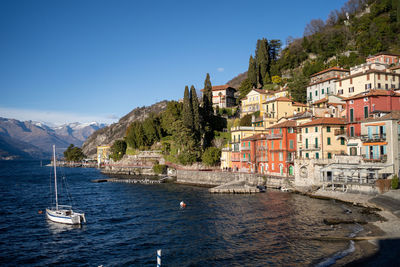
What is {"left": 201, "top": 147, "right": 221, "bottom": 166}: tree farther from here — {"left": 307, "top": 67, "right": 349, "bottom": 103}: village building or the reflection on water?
the reflection on water

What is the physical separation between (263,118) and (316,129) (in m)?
24.4

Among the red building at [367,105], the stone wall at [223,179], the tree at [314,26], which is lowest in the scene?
the stone wall at [223,179]

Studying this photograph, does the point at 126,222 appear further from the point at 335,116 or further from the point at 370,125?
the point at 335,116

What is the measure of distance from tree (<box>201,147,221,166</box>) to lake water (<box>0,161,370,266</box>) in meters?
27.1

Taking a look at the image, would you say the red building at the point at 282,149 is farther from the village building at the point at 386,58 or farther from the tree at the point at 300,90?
the village building at the point at 386,58

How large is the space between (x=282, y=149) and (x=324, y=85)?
85.3ft

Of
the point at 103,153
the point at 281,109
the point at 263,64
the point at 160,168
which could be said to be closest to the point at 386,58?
the point at 281,109

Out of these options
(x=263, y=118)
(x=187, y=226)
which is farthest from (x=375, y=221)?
(x=263, y=118)

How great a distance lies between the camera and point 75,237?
3453 cm

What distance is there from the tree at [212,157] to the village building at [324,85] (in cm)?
2892

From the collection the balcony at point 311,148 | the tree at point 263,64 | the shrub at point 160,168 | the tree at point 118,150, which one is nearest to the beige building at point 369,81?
the balcony at point 311,148

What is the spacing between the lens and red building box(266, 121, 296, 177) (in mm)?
60312

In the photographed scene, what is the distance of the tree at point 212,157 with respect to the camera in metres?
80.9

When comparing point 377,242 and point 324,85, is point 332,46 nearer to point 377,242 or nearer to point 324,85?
point 324,85
